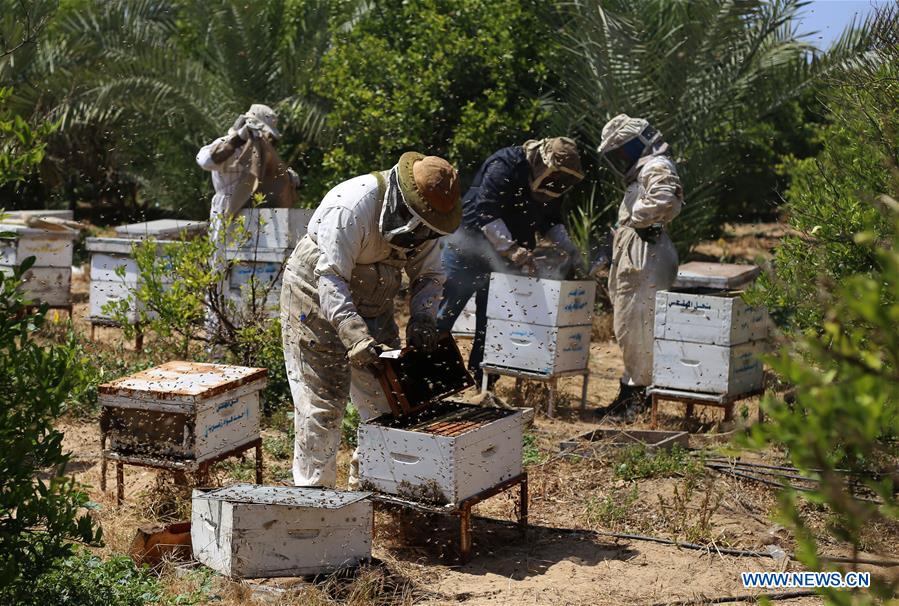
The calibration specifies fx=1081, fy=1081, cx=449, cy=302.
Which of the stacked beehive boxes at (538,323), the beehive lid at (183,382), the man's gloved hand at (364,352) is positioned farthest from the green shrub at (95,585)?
the stacked beehive boxes at (538,323)

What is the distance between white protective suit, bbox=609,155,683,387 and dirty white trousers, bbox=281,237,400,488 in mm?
2723

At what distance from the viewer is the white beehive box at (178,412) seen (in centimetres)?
477

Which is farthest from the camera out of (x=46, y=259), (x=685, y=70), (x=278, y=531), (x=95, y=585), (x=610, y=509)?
(x=685, y=70)

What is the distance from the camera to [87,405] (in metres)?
6.86

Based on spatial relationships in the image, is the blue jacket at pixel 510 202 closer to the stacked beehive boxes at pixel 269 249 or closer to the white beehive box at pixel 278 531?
the stacked beehive boxes at pixel 269 249

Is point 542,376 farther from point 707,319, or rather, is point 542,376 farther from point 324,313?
point 324,313

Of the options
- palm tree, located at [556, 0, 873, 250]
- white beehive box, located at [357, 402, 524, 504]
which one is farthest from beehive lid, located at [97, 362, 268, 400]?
palm tree, located at [556, 0, 873, 250]

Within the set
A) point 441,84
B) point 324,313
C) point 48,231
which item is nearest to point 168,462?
point 324,313

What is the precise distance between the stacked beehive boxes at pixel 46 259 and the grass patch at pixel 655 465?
4.89 m

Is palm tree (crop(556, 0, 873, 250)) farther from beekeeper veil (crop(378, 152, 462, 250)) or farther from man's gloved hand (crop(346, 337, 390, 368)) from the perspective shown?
man's gloved hand (crop(346, 337, 390, 368))

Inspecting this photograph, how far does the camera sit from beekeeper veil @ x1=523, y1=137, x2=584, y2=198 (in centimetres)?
688

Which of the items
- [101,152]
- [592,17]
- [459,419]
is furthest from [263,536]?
[101,152]

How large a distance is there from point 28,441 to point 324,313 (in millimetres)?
1501

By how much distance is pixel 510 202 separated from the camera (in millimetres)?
7395
